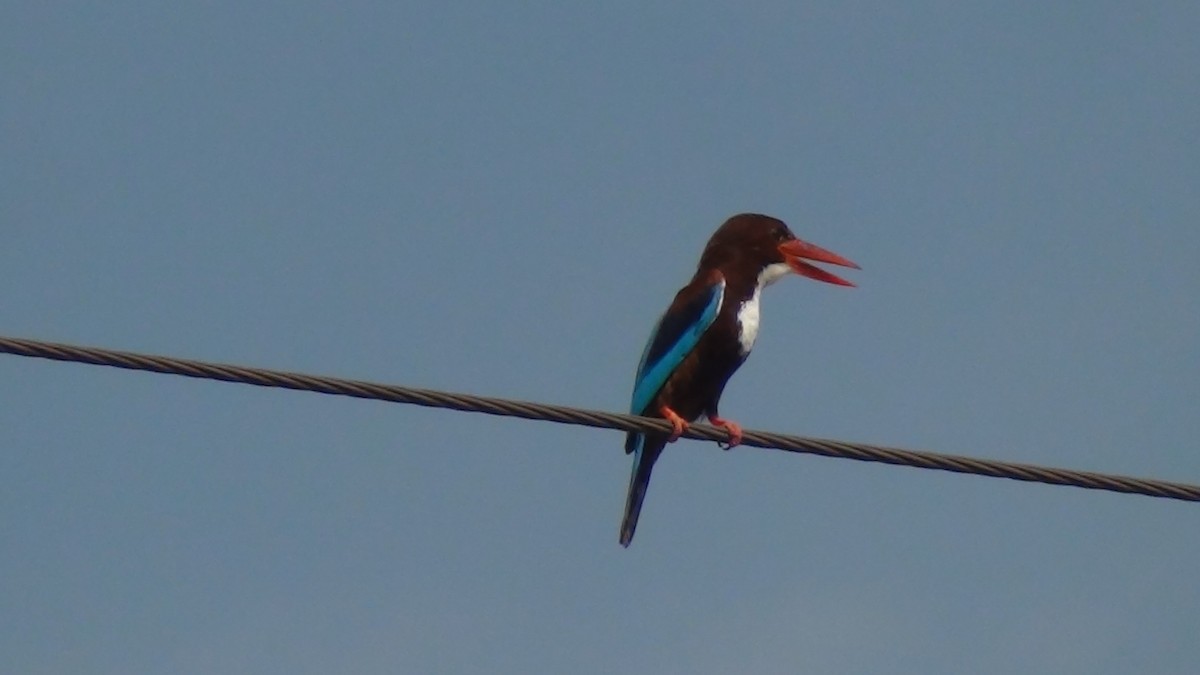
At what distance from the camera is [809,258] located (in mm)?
8828

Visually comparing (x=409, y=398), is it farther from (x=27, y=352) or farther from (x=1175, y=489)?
(x=1175, y=489)

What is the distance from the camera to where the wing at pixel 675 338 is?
809 centimetres

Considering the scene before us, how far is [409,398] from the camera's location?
5.29 m

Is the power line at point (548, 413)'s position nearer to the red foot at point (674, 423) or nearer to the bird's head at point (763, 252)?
the red foot at point (674, 423)

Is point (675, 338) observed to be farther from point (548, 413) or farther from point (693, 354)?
point (548, 413)

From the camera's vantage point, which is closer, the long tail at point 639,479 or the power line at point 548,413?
the power line at point 548,413

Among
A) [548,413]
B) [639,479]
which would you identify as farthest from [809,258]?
[548,413]

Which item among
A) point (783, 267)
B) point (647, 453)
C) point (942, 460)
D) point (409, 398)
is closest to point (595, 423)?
point (409, 398)

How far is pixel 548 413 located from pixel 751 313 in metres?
2.94

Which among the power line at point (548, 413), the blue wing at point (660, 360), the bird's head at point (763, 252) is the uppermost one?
the bird's head at point (763, 252)

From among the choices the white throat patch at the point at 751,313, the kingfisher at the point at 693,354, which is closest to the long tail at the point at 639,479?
the kingfisher at the point at 693,354

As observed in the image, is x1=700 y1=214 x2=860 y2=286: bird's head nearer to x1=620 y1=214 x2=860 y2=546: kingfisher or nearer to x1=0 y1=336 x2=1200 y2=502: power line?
x1=620 y1=214 x2=860 y2=546: kingfisher

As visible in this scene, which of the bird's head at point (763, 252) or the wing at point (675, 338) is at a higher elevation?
the bird's head at point (763, 252)

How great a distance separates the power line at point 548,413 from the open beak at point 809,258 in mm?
2746
